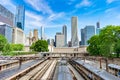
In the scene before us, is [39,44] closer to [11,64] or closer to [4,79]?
[11,64]

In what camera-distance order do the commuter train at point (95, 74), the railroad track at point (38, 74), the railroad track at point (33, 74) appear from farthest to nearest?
the railroad track at point (38, 74) → the railroad track at point (33, 74) → the commuter train at point (95, 74)

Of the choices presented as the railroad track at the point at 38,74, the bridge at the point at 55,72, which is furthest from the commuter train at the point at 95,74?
the railroad track at the point at 38,74

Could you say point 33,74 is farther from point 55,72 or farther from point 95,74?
point 95,74

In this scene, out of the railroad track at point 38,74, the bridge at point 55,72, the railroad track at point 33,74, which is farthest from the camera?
the railroad track at point 38,74

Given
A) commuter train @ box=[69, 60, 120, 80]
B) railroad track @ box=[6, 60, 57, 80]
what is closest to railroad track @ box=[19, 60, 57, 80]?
railroad track @ box=[6, 60, 57, 80]

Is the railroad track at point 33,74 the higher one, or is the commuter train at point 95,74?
the commuter train at point 95,74

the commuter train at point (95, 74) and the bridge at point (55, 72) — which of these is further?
the bridge at point (55, 72)

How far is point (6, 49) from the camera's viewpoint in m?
101

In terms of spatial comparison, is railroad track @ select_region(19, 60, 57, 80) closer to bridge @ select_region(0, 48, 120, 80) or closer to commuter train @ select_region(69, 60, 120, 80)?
bridge @ select_region(0, 48, 120, 80)

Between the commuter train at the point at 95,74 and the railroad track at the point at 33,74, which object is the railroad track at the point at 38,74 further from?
the commuter train at the point at 95,74

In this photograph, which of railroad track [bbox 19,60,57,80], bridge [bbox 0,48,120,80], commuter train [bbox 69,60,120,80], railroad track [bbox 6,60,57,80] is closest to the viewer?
commuter train [bbox 69,60,120,80]

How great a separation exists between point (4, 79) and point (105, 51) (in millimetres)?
57565

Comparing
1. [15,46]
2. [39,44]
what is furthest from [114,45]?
[15,46]

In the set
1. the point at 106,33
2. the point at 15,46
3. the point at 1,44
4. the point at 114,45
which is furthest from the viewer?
the point at 15,46
